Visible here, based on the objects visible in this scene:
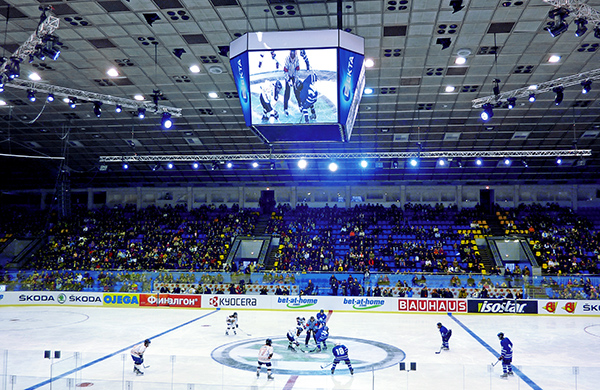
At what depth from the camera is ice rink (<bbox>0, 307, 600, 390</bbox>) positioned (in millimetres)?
12719


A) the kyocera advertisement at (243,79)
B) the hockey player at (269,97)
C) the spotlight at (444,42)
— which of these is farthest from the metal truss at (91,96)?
the spotlight at (444,42)

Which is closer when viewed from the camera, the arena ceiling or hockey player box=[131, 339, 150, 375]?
hockey player box=[131, 339, 150, 375]

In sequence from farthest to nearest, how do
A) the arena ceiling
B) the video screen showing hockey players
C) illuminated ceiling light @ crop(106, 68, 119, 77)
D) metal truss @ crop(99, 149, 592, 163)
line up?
metal truss @ crop(99, 149, 592, 163), illuminated ceiling light @ crop(106, 68, 119, 77), the arena ceiling, the video screen showing hockey players

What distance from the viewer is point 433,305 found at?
99.3 ft

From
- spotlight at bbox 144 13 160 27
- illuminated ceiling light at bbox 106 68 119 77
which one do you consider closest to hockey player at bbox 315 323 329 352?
spotlight at bbox 144 13 160 27

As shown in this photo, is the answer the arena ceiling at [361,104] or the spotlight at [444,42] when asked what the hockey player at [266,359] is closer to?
the arena ceiling at [361,104]

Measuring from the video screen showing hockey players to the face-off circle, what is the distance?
790 cm

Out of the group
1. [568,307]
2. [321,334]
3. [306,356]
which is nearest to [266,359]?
[306,356]

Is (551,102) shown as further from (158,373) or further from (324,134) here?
(158,373)

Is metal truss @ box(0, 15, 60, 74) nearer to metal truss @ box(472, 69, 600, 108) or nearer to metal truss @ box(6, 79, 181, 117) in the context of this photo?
metal truss @ box(6, 79, 181, 117)

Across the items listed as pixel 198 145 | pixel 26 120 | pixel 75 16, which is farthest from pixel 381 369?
pixel 26 120

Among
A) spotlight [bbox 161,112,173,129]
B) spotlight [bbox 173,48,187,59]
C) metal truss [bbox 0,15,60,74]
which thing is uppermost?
spotlight [bbox 173,48,187,59]

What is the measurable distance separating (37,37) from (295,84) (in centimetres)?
945

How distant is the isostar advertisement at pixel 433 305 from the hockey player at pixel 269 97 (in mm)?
18286
